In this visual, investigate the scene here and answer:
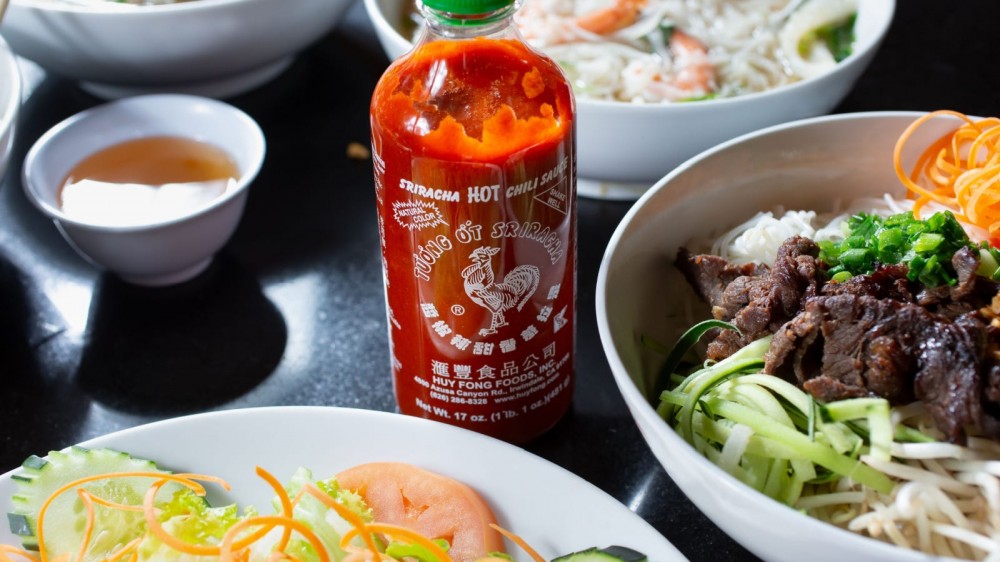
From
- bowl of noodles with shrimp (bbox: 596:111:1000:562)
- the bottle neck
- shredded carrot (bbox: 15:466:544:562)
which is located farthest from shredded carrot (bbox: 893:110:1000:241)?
shredded carrot (bbox: 15:466:544:562)

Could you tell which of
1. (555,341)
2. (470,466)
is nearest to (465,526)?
(470,466)

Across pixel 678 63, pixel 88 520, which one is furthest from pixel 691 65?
pixel 88 520

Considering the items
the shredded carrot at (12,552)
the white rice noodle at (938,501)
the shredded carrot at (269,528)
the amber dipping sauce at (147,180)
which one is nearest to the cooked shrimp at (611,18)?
the amber dipping sauce at (147,180)

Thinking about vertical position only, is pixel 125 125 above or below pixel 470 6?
below

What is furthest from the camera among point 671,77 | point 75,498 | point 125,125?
point 671,77

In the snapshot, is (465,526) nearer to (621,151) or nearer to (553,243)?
(553,243)

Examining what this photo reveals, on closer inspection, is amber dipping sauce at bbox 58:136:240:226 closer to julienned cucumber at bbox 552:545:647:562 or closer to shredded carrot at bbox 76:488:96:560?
shredded carrot at bbox 76:488:96:560

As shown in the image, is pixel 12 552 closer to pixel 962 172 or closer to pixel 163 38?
pixel 163 38
